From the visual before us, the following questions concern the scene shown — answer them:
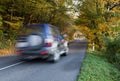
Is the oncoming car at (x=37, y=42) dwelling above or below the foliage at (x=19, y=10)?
below

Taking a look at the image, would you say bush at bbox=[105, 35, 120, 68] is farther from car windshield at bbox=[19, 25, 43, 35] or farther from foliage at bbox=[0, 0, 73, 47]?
foliage at bbox=[0, 0, 73, 47]

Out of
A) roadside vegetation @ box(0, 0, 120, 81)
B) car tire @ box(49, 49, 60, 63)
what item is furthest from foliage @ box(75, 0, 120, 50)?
car tire @ box(49, 49, 60, 63)

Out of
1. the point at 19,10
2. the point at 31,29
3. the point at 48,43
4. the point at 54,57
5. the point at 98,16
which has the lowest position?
the point at 54,57

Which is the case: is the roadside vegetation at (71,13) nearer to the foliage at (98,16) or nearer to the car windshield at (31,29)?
the foliage at (98,16)

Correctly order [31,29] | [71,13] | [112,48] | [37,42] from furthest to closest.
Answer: [71,13], [112,48], [31,29], [37,42]

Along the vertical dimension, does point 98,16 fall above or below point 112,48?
above

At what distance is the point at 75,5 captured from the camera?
80.5ft

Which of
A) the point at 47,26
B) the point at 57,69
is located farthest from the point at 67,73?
the point at 47,26

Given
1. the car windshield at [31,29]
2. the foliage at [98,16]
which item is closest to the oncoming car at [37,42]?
the car windshield at [31,29]

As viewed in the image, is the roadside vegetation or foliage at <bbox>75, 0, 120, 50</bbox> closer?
the roadside vegetation

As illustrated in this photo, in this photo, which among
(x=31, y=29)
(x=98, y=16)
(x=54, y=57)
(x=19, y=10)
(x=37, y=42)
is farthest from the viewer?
(x=98, y=16)

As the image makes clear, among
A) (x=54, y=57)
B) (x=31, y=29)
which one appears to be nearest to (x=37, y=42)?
(x=31, y=29)

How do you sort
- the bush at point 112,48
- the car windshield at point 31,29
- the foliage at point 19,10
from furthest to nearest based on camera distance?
the foliage at point 19,10 < the bush at point 112,48 < the car windshield at point 31,29

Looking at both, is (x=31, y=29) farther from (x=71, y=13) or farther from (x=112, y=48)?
Answer: (x=71, y=13)
